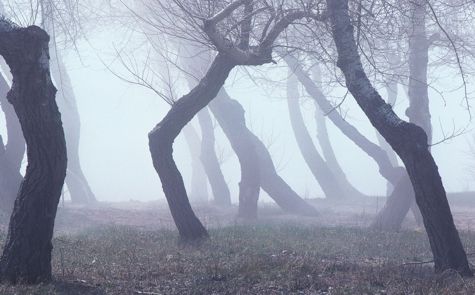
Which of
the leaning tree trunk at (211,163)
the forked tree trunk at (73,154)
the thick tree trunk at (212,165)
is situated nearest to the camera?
the leaning tree trunk at (211,163)

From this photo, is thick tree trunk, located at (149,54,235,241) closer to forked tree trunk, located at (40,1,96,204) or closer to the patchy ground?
the patchy ground

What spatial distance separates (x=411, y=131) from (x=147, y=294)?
13.7 ft

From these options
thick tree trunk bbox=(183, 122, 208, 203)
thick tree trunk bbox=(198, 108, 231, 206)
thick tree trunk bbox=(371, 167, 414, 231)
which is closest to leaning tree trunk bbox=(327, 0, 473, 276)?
thick tree trunk bbox=(371, 167, 414, 231)

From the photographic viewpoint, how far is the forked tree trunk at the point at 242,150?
2111cm

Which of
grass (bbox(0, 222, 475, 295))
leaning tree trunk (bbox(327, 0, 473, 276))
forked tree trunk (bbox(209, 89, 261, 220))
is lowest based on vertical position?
grass (bbox(0, 222, 475, 295))

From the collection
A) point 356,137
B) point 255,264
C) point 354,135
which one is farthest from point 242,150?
point 255,264

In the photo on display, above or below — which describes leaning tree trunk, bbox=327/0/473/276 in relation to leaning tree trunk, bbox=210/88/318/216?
below

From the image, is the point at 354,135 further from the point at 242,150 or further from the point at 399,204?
the point at 399,204

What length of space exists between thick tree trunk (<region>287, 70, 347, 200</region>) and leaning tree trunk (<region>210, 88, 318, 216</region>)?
6.85 metres

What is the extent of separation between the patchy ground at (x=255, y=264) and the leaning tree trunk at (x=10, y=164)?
14.9ft

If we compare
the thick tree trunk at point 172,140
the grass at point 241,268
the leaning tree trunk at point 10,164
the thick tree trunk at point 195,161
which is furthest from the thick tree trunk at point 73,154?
the grass at point 241,268

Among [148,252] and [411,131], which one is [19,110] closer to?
[148,252]

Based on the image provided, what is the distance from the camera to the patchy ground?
7.50m

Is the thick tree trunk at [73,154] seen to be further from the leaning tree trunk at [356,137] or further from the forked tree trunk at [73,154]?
the leaning tree trunk at [356,137]
